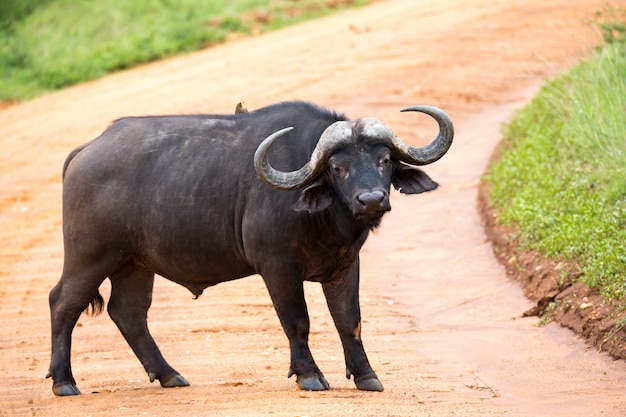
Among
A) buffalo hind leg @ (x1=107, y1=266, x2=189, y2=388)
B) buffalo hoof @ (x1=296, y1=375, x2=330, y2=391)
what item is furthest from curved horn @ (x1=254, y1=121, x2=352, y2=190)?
buffalo hind leg @ (x1=107, y1=266, x2=189, y2=388)

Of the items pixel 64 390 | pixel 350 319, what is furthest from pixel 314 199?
pixel 64 390

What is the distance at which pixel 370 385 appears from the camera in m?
8.38

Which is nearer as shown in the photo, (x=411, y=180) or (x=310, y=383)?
(x=310, y=383)

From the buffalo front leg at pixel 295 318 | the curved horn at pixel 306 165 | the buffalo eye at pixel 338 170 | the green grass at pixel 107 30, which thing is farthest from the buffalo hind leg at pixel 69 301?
the green grass at pixel 107 30

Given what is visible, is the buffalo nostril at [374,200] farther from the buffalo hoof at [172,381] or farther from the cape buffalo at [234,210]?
the buffalo hoof at [172,381]

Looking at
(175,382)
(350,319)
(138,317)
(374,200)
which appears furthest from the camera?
(138,317)

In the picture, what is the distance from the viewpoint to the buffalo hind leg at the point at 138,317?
30.1 feet

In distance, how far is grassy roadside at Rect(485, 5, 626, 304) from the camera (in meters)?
10.7

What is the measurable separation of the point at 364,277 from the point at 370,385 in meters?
4.54

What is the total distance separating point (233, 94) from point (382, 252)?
8.69 m

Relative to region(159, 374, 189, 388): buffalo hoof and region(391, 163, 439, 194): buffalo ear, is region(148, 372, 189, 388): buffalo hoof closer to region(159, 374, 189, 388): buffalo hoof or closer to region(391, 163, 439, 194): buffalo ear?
region(159, 374, 189, 388): buffalo hoof

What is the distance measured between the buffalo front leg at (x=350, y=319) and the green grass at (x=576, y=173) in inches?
93.5

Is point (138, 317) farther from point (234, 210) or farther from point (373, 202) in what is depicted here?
point (373, 202)

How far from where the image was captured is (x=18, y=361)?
10.1 meters
